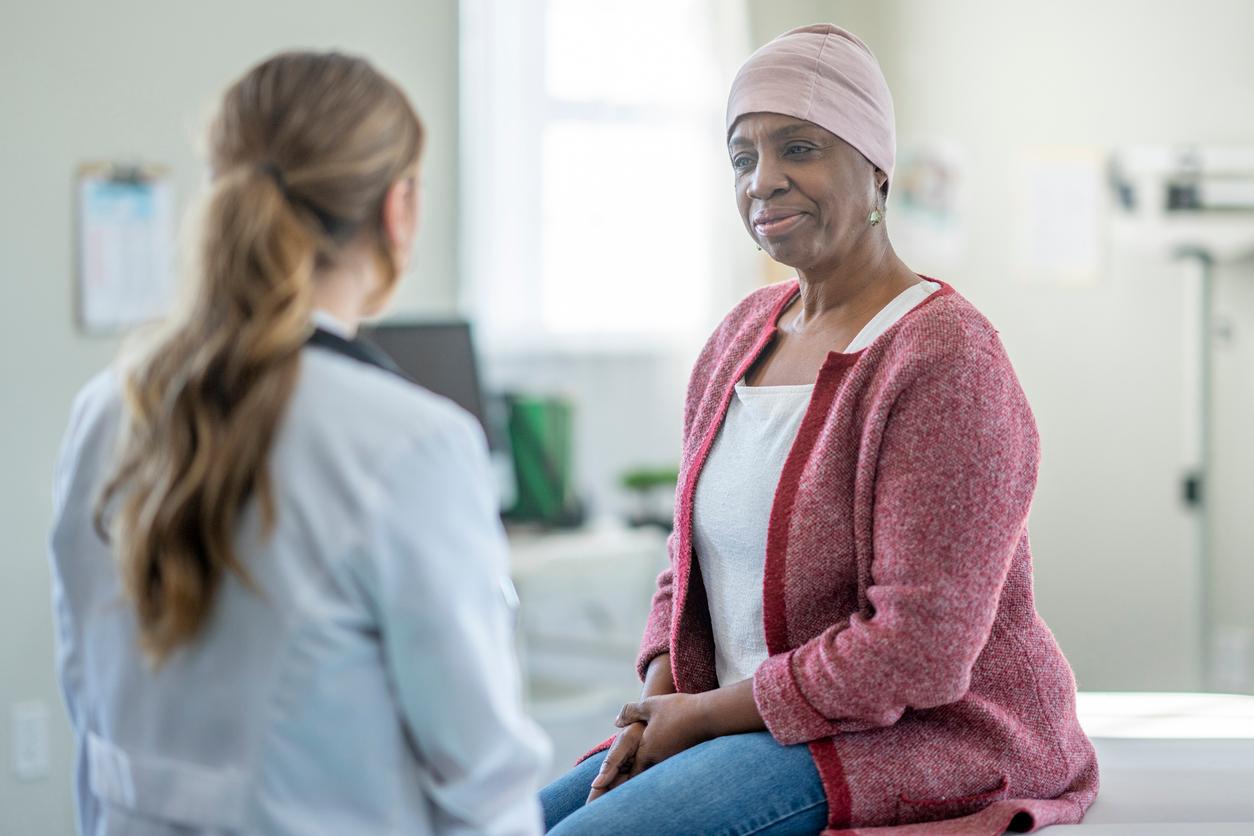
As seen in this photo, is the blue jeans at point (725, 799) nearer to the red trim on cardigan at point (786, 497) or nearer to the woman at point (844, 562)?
the woman at point (844, 562)

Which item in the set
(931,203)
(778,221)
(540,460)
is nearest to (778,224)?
(778,221)

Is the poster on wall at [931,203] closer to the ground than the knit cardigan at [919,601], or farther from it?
farther from it

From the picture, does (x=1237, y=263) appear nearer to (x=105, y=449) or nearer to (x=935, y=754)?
(x=935, y=754)

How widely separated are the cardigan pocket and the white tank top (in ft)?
0.69

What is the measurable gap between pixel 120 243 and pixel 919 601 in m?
2.09

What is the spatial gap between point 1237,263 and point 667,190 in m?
1.42

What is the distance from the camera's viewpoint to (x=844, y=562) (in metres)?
1.25

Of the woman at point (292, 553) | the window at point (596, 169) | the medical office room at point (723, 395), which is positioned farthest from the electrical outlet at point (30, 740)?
the woman at point (292, 553)

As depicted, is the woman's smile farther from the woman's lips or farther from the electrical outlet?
the electrical outlet

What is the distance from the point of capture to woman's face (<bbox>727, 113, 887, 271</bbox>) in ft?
4.48

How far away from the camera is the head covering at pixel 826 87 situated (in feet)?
4.42

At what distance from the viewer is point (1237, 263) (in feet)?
9.84

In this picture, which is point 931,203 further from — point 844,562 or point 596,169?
point 844,562

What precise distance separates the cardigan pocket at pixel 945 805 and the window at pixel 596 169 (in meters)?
2.18
